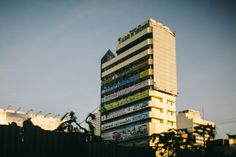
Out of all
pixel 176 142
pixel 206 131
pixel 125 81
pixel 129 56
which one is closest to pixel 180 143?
pixel 176 142

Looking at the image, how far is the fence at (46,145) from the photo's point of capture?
11805 mm

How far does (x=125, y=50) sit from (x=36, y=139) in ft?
289

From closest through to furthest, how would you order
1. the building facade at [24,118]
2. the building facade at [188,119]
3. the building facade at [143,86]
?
the building facade at [143,86]
the building facade at [24,118]
the building facade at [188,119]

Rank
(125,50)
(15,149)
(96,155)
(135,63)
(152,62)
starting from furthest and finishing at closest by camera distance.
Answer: (125,50)
(135,63)
(152,62)
(96,155)
(15,149)

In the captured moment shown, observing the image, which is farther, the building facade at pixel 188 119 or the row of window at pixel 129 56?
the building facade at pixel 188 119

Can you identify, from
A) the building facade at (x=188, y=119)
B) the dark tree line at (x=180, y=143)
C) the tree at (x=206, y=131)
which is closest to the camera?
the tree at (x=206, y=131)

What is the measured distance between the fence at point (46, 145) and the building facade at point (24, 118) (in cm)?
9044

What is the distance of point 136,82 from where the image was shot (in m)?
93.2

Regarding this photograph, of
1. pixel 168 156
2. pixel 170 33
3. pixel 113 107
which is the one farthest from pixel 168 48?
pixel 168 156

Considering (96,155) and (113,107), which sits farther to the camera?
(113,107)

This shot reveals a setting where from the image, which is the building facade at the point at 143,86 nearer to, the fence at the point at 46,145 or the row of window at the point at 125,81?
the row of window at the point at 125,81

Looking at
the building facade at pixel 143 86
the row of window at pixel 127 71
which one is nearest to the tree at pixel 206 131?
the building facade at pixel 143 86

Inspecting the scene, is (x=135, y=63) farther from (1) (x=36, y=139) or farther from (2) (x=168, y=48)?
(1) (x=36, y=139)

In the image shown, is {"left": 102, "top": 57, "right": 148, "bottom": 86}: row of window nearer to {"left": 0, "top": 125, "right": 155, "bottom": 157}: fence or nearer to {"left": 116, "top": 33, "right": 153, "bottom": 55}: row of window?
{"left": 116, "top": 33, "right": 153, "bottom": 55}: row of window
